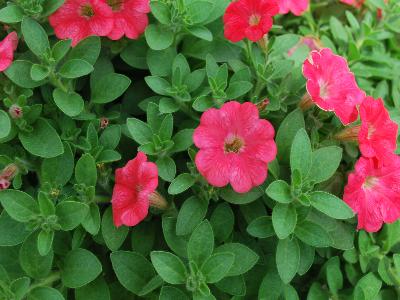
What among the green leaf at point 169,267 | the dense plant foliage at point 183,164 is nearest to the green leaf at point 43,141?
the dense plant foliage at point 183,164

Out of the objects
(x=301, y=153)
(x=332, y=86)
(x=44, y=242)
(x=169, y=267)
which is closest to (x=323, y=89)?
(x=332, y=86)

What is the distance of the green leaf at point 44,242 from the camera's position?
4.04ft

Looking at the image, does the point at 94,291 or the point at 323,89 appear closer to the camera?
the point at 94,291

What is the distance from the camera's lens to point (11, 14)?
1.46 metres


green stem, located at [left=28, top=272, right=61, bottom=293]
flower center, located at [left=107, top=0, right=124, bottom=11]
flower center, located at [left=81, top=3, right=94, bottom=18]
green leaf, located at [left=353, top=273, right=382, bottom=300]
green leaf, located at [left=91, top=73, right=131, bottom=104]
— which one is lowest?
green leaf, located at [left=353, top=273, right=382, bottom=300]

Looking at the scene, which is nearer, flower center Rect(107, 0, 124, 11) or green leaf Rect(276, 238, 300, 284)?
green leaf Rect(276, 238, 300, 284)

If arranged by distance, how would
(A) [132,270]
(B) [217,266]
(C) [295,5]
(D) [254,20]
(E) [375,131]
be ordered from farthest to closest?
(C) [295,5] → (D) [254,20] → (E) [375,131] → (A) [132,270] → (B) [217,266]

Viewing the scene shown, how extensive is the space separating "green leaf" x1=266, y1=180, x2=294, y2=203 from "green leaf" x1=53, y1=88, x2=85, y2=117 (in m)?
0.63

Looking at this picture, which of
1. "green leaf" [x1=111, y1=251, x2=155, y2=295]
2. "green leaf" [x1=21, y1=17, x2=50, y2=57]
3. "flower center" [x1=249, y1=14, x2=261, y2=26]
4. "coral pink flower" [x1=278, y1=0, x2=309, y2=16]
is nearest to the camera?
"green leaf" [x1=111, y1=251, x2=155, y2=295]

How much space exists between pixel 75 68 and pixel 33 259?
59 centimetres

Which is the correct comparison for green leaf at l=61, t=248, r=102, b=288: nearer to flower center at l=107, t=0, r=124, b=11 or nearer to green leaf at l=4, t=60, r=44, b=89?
green leaf at l=4, t=60, r=44, b=89

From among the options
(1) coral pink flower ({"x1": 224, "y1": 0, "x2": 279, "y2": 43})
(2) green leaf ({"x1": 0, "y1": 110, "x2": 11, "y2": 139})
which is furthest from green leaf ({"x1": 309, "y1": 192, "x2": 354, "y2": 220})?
(2) green leaf ({"x1": 0, "y1": 110, "x2": 11, "y2": 139})

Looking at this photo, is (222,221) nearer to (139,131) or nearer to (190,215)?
(190,215)

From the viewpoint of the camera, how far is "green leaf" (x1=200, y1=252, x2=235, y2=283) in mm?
1236
